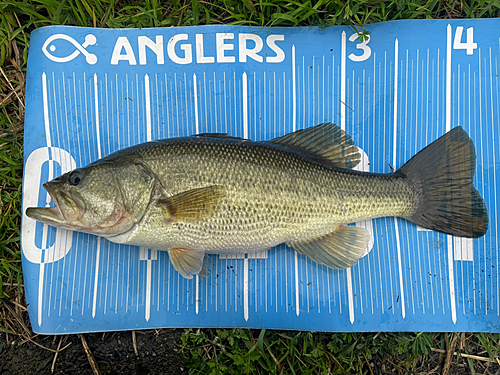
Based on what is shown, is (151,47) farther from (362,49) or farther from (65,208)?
(362,49)

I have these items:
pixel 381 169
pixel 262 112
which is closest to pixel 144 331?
pixel 262 112

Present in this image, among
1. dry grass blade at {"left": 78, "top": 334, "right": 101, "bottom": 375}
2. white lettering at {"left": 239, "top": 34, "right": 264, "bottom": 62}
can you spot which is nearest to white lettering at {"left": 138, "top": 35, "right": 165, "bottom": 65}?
white lettering at {"left": 239, "top": 34, "right": 264, "bottom": 62}

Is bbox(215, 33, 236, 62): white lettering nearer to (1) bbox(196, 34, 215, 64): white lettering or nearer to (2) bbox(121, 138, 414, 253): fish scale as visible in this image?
(1) bbox(196, 34, 215, 64): white lettering

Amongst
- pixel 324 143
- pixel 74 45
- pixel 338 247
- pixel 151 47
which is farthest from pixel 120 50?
pixel 338 247

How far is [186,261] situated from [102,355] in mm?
Answer: 1142

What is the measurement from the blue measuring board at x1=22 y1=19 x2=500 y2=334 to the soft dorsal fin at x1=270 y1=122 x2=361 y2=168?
13.0 inches

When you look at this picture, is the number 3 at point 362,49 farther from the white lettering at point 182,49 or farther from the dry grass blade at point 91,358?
the dry grass blade at point 91,358

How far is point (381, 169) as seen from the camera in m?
2.49

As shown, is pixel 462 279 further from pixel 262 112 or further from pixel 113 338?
pixel 113 338

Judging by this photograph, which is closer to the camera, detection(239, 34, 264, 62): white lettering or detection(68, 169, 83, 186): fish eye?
detection(68, 169, 83, 186): fish eye

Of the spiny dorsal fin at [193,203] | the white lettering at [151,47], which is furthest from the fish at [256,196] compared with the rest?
the white lettering at [151,47]

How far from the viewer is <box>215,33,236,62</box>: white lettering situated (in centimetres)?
252

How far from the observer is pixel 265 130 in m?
2.53

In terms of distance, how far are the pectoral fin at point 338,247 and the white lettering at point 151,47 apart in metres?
1.92
